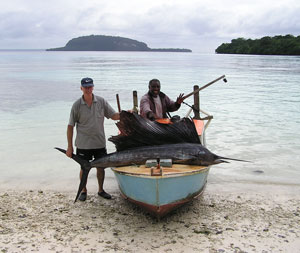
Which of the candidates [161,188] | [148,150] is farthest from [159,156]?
[161,188]

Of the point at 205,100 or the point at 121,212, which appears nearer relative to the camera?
the point at 121,212

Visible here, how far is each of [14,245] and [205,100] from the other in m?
14.5

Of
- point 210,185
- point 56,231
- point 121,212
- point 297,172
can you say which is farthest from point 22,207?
point 297,172

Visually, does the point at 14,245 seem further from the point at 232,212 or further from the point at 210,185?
the point at 210,185

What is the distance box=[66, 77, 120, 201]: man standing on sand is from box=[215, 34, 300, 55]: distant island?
83797 mm

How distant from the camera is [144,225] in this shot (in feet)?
14.3

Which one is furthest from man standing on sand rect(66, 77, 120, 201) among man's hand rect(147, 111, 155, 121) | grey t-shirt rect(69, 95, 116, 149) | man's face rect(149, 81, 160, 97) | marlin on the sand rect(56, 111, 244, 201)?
man's face rect(149, 81, 160, 97)

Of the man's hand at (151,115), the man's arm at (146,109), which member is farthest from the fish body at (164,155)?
the man's arm at (146,109)

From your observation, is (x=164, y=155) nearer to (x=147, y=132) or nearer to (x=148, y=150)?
(x=148, y=150)

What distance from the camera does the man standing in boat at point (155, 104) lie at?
6.06 m

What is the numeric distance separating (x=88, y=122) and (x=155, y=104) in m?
1.93

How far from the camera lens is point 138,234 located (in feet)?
13.5

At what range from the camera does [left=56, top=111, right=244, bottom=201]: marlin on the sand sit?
14.4ft

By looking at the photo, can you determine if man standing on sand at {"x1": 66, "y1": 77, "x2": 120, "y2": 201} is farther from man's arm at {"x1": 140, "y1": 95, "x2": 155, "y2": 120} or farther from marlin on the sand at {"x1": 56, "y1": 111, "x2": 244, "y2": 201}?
man's arm at {"x1": 140, "y1": 95, "x2": 155, "y2": 120}
